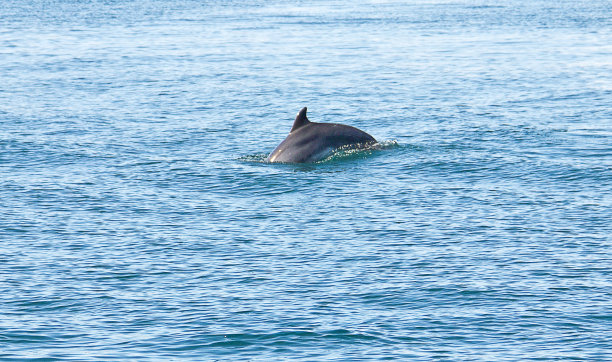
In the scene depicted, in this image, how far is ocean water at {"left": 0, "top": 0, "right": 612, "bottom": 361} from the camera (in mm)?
20484

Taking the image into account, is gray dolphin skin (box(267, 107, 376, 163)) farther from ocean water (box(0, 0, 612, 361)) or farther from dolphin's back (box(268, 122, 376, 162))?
ocean water (box(0, 0, 612, 361))

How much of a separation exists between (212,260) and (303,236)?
3.10m

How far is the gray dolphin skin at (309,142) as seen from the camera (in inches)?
1407

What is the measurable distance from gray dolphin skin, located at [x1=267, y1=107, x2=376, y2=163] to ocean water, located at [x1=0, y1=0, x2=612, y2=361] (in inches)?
20.7

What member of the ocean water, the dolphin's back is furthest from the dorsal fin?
the ocean water

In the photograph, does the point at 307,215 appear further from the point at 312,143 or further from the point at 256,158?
the point at 256,158

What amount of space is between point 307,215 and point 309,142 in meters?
6.56

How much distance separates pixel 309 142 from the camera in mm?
35844

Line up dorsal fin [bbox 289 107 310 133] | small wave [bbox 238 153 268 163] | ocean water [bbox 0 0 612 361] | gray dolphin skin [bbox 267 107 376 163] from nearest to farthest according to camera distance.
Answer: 1. ocean water [bbox 0 0 612 361]
2. dorsal fin [bbox 289 107 310 133]
3. gray dolphin skin [bbox 267 107 376 163]
4. small wave [bbox 238 153 268 163]

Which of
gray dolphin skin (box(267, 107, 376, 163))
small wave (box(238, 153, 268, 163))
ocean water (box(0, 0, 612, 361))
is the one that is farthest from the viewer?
small wave (box(238, 153, 268, 163))

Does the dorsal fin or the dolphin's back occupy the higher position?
the dorsal fin

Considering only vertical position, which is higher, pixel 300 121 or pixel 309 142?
pixel 300 121

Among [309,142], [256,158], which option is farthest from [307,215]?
[256,158]

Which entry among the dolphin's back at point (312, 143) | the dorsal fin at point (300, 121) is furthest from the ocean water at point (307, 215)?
the dorsal fin at point (300, 121)
